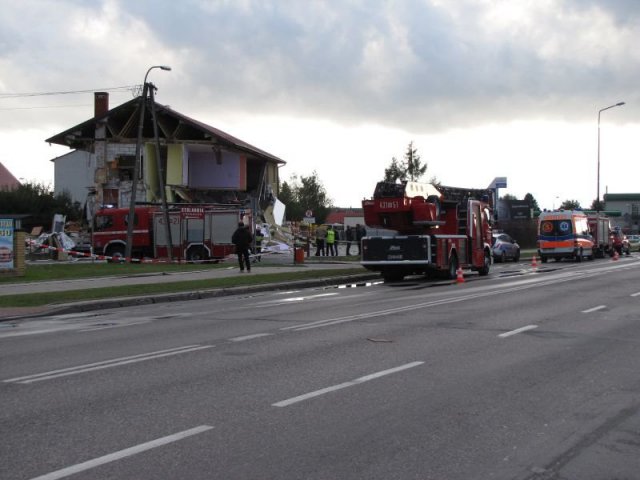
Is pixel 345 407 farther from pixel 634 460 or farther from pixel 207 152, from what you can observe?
pixel 207 152

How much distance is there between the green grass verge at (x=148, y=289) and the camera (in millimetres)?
16938

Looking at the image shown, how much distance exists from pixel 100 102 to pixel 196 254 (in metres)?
28.6

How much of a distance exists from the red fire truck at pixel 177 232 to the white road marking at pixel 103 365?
25.2 m

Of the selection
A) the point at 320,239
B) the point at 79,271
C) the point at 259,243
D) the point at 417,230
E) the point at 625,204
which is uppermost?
the point at 625,204

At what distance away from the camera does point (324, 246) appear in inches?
1604

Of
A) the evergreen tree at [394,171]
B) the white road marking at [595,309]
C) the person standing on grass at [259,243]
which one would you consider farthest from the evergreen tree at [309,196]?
the white road marking at [595,309]

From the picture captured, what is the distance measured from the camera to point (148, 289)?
19656 mm

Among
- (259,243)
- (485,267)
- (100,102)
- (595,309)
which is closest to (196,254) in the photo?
(259,243)

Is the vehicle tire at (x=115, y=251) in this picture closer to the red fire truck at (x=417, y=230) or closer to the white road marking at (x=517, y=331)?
the red fire truck at (x=417, y=230)

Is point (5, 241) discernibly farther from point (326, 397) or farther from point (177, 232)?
point (326, 397)

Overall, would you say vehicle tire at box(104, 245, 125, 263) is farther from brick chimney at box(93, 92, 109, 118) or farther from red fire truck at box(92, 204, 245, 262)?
brick chimney at box(93, 92, 109, 118)

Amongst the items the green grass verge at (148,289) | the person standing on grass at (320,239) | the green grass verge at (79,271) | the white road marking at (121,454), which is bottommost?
the white road marking at (121,454)

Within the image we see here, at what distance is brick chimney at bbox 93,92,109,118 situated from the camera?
5889 centimetres

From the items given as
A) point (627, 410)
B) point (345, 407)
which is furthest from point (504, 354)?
point (345, 407)
